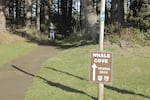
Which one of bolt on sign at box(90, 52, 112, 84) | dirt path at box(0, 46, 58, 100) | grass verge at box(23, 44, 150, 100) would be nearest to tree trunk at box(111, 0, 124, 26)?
grass verge at box(23, 44, 150, 100)

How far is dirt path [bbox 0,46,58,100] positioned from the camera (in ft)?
34.9

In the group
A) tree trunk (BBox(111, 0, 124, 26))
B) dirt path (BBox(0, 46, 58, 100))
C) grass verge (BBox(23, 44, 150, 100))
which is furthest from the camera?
tree trunk (BBox(111, 0, 124, 26))

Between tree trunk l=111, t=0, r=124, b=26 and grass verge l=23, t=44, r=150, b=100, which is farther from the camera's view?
tree trunk l=111, t=0, r=124, b=26

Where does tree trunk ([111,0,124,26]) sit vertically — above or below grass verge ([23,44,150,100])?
above

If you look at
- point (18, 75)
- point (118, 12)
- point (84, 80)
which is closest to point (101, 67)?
point (84, 80)

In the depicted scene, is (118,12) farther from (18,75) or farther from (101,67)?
(101,67)

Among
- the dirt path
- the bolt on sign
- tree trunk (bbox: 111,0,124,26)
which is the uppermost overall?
tree trunk (bbox: 111,0,124,26)

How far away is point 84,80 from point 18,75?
265cm

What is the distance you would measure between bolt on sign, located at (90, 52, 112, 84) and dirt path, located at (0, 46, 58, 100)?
2.19 metres

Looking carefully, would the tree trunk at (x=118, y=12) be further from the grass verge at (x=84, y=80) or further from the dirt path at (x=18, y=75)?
the dirt path at (x=18, y=75)

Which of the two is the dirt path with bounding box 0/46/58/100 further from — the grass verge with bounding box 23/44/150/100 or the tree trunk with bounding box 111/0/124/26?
the tree trunk with bounding box 111/0/124/26

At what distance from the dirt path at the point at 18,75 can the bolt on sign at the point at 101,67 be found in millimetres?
2186

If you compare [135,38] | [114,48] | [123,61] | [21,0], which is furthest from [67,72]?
[21,0]

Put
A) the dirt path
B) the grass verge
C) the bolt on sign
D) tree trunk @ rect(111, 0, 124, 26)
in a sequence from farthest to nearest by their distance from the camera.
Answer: tree trunk @ rect(111, 0, 124, 26), the dirt path, the grass verge, the bolt on sign
